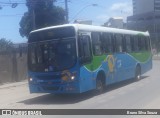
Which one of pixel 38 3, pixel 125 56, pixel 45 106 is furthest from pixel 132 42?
pixel 38 3

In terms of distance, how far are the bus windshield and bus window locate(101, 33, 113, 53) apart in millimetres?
2763

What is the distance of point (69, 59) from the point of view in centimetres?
1480

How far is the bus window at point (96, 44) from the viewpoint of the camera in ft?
53.2

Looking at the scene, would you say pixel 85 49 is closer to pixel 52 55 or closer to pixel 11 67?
pixel 52 55

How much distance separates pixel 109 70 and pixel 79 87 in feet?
11.1

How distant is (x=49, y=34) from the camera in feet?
51.1

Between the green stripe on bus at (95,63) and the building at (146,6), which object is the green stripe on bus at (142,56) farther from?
the building at (146,6)

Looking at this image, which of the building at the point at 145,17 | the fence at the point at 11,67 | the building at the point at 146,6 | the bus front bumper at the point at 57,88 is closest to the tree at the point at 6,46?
the fence at the point at 11,67

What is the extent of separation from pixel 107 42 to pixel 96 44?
1374 millimetres

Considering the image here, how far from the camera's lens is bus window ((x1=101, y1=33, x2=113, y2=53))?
17.4 meters

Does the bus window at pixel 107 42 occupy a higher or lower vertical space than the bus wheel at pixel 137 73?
higher

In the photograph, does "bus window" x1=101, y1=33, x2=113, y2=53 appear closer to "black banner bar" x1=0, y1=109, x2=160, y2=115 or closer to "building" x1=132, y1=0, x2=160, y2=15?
"black banner bar" x1=0, y1=109, x2=160, y2=115

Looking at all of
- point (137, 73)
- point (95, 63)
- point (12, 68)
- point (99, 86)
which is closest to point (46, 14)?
point (12, 68)

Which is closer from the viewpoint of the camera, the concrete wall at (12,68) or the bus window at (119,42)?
the bus window at (119,42)
